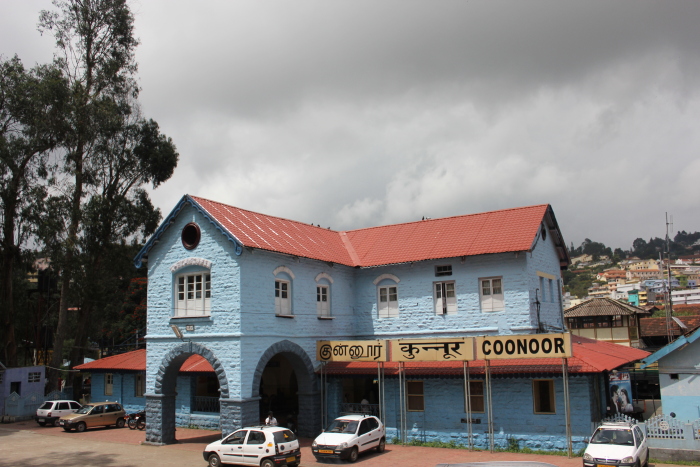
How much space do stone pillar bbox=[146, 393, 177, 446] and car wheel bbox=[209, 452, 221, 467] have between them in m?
5.43

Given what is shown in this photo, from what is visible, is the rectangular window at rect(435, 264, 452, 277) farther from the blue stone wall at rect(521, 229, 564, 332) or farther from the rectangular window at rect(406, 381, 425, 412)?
the rectangular window at rect(406, 381, 425, 412)

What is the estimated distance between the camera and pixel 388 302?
2867 cm

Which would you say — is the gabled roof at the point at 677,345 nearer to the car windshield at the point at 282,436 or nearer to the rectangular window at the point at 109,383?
the car windshield at the point at 282,436

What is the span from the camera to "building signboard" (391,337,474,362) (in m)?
23.1

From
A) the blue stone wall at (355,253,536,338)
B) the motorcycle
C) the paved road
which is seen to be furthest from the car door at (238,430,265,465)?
the motorcycle

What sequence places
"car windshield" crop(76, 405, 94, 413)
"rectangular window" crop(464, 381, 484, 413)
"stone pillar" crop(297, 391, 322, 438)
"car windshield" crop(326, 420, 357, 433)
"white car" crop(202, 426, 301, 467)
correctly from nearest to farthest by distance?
"white car" crop(202, 426, 301, 467) < "car windshield" crop(326, 420, 357, 433) < "rectangular window" crop(464, 381, 484, 413) < "stone pillar" crop(297, 391, 322, 438) < "car windshield" crop(76, 405, 94, 413)

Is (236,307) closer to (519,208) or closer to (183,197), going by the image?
(183,197)

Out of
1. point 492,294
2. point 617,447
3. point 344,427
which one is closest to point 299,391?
point 344,427

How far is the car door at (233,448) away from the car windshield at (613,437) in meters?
11.6

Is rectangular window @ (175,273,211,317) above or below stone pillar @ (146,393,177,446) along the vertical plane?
above

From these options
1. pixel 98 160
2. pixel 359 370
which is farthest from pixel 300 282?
pixel 98 160

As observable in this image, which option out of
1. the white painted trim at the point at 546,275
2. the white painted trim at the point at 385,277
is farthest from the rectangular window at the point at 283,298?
the white painted trim at the point at 546,275

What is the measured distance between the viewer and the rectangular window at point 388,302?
28453 millimetres

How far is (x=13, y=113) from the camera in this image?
117 feet
